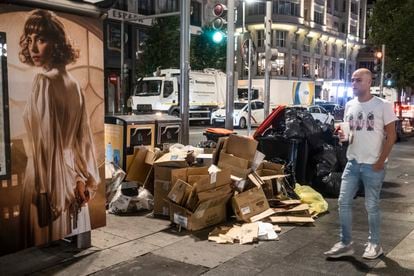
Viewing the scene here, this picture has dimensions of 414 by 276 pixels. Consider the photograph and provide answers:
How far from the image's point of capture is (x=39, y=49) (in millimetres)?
4625

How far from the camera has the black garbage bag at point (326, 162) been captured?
28.0 ft

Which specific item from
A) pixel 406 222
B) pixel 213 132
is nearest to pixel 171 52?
pixel 213 132

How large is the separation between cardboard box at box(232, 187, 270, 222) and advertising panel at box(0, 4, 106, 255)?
1833 mm

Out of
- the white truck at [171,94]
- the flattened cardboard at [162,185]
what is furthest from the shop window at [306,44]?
the flattened cardboard at [162,185]

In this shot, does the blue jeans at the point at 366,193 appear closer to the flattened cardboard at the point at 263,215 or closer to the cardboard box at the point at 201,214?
the flattened cardboard at the point at 263,215

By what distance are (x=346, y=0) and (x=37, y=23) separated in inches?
2842

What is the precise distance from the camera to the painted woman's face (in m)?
4.54

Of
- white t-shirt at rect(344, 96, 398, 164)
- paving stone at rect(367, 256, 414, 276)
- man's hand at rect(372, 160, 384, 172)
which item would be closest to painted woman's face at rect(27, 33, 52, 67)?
white t-shirt at rect(344, 96, 398, 164)

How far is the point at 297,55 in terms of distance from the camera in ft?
192

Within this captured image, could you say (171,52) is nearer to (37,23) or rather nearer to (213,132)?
(213,132)

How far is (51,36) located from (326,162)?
5431mm

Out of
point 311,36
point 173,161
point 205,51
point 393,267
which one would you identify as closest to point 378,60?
point 205,51

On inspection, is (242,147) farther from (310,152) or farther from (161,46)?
(161,46)

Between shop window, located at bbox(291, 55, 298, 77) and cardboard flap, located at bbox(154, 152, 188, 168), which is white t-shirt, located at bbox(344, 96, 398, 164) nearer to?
cardboard flap, located at bbox(154, 152, 188, 168)
